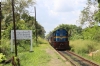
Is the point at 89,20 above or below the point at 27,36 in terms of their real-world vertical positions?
above

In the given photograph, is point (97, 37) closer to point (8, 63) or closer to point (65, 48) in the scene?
point (65, 48)

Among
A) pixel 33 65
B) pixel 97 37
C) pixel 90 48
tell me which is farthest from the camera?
pixel 97 37

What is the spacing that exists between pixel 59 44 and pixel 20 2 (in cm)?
1297

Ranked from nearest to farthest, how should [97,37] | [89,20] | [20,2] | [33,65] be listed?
[33,65]
[97,37]
[20,2]
[89,20]

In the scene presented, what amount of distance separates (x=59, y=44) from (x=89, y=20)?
1697 cm

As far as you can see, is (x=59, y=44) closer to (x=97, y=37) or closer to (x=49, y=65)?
(x=97, y=37)

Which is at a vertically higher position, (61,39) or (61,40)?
(61,39)

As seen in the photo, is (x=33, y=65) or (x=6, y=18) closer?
(x=33, y=65)

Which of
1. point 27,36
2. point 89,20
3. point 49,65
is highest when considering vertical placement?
point 89,20

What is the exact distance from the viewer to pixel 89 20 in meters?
54.7

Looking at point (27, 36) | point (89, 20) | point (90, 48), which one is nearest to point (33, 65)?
point (27, 36)

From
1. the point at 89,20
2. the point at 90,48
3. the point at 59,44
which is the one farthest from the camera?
the point at 89,20

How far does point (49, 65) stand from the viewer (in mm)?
18531

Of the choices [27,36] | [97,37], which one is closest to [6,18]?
[97,37]
